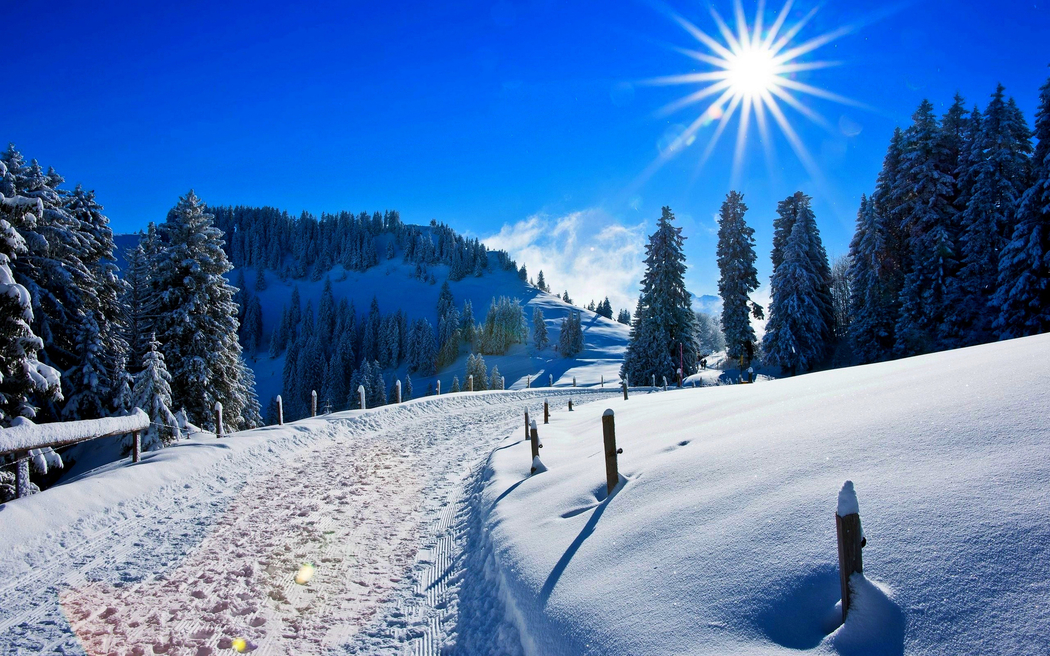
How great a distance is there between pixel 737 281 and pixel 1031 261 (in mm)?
17766

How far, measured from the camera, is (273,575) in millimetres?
5445

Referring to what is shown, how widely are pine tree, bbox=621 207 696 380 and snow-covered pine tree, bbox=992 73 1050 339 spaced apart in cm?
1749

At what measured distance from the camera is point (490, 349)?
93.8 m

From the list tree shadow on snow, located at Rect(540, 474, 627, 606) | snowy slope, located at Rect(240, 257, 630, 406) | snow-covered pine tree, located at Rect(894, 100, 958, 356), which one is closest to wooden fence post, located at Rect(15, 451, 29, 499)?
tree shadow on snow, located at Rect(540, 474, 627, 606)

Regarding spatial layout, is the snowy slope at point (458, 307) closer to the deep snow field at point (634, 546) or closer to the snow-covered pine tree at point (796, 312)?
the snow-covered pine tree at point (796, 312)

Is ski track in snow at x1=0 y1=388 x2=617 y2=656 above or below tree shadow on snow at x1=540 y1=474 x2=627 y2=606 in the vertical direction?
below

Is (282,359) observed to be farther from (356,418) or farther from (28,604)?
(28,604)

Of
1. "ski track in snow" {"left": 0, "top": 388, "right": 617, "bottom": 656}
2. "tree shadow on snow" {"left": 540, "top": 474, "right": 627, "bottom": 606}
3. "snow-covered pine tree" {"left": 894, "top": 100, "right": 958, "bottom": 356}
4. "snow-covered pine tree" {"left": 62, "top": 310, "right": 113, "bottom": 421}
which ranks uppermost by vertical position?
"snow-covered pine tree" {"left": 894, "top": 100, "right": 958, "bottom": 356}

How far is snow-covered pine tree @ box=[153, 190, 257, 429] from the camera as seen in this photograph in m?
19.6

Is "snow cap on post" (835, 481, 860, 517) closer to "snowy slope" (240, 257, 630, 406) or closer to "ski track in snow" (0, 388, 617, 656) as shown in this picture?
"ski track in snow" (0, 388, 617, 656)

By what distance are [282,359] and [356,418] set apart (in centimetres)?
11074

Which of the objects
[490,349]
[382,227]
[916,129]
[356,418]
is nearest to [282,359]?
[490,349]

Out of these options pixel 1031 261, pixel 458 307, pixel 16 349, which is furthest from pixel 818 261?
pixel 458 307

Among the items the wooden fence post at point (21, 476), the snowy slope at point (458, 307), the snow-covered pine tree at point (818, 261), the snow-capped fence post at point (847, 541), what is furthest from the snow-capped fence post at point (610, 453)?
the snowy slope at point (458, 307)
